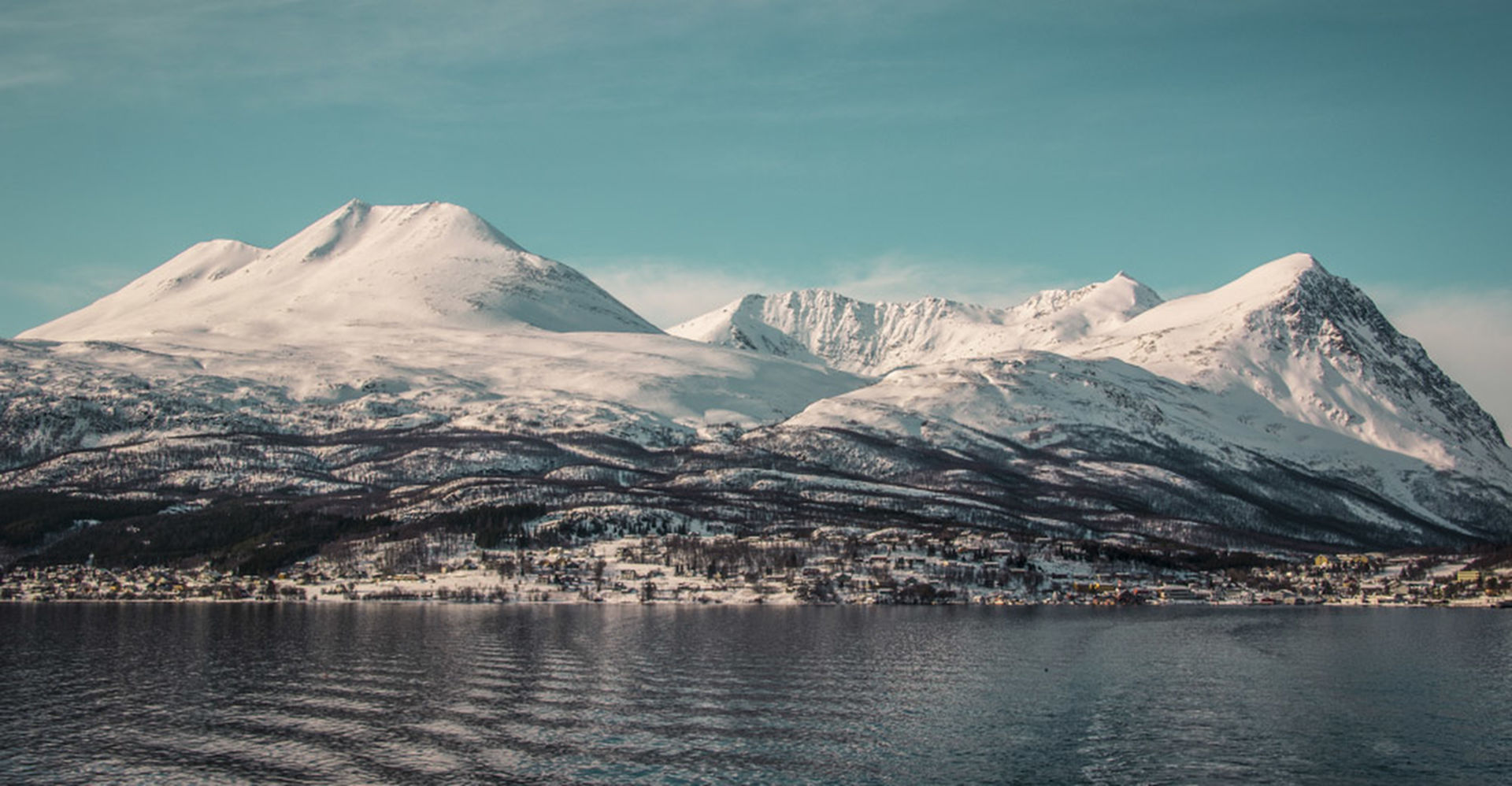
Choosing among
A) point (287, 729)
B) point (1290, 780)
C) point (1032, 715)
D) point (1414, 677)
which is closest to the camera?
point (1290, 780)

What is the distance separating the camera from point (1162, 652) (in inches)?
5999

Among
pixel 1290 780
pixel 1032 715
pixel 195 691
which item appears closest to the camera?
pixel 1290 780

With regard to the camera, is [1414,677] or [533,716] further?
[1414,677]

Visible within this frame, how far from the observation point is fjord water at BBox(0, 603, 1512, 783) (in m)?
85.6

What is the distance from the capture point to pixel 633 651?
14462 centimetres

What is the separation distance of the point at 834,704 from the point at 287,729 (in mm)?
43206

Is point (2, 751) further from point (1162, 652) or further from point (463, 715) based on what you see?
point (1162, 652)

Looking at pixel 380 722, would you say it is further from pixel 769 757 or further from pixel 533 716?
pixel 769 757

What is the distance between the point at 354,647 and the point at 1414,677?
112 meters

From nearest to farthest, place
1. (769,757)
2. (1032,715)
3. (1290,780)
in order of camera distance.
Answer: (1290,780) < (769,757) < (1032,715)

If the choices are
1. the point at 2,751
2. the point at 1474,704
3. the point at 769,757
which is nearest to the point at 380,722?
the point at 2,751

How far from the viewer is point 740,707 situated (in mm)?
105812

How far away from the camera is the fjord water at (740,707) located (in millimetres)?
85625

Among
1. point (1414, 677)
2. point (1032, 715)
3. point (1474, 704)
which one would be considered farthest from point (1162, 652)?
point (1032, 715)
